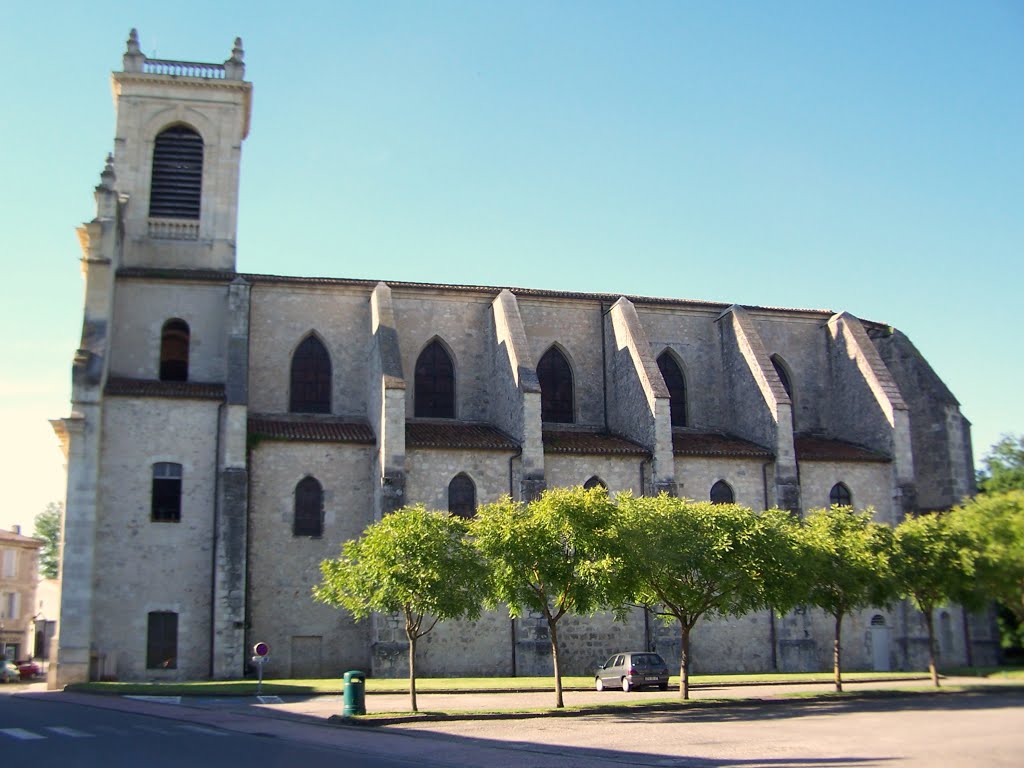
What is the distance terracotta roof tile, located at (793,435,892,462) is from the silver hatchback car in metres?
12.1

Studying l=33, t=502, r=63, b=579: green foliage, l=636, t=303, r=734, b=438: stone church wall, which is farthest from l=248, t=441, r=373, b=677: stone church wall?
l=33, t=502, r=63, b=579: green foliage

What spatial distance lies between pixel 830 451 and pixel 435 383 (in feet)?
52.0

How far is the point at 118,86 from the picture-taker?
135 ft

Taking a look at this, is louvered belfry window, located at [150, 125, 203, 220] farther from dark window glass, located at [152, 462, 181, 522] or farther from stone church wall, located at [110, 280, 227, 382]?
dark window glass, located at [152, 462, 181, 522]

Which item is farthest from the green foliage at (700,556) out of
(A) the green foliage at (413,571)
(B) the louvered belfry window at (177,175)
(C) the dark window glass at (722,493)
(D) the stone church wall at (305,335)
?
(B) the louvered belfry window at (177,175)

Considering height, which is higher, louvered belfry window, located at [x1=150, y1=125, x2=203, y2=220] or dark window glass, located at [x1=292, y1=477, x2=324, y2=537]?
louvered belfry window, located at [x1=150, y1=125, x2=203, y2=220]

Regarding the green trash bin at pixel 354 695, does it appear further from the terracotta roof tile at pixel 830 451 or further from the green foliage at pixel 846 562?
the terracotta roof tile at pixel 830 451

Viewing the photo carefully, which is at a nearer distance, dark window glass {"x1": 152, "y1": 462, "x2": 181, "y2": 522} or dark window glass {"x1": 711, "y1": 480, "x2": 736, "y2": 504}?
dark window glass {"x1": 152, "y1": 462, "x2": 181, "y2": 522}

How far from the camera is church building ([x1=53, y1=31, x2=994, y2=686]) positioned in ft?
107

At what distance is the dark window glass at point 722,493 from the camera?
123 feet

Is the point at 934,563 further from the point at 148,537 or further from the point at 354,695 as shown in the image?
the point at 148,537

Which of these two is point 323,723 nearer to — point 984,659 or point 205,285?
point 205,285

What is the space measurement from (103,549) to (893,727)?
24494 millimetres

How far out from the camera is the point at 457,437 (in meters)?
35.8
